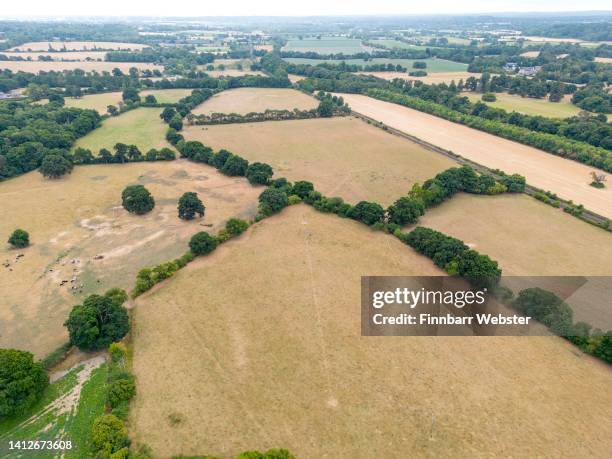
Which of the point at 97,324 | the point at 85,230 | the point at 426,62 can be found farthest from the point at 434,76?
the point at 97,324

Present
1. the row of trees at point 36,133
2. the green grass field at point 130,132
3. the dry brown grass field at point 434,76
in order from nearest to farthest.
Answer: the row of trees at point 36,133
the green grass field at point 130,132
the dry brown grass field at point 434,76

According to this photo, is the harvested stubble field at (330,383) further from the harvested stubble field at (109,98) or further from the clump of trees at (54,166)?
the harvested stubble field at (109,98)

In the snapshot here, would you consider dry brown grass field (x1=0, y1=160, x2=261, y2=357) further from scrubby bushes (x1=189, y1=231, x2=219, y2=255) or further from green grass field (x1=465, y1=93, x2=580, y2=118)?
green grass field (x1=465, y1=93, x2=580, y2=118)

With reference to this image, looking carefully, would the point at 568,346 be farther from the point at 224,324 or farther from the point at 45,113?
the point at 45,113

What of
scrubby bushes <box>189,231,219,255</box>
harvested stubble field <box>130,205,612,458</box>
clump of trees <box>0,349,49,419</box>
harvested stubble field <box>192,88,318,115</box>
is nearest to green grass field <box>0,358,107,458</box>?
clump of trees <box>0,349,49,419</box>

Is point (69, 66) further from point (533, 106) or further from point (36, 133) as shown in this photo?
point (533, 106)

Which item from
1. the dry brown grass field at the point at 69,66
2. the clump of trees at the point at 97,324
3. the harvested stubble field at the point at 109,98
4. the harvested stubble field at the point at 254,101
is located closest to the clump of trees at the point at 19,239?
the clump of trees at the point at 97,324
